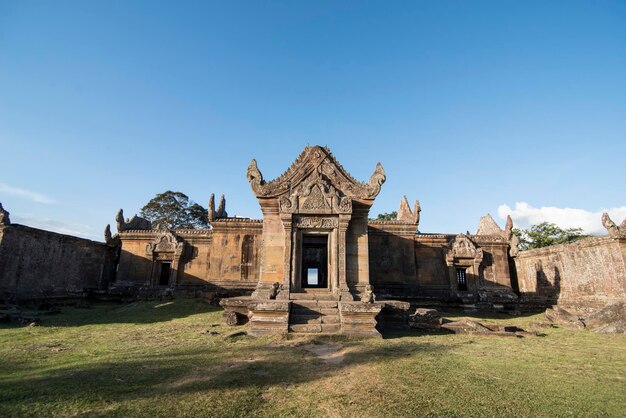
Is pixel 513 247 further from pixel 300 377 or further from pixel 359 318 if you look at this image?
pixel 300 377

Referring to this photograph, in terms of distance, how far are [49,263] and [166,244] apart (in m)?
6.14

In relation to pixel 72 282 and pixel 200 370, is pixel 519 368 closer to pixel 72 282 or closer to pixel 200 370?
pixel 200 370

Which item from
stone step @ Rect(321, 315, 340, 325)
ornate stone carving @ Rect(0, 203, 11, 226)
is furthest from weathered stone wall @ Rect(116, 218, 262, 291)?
stone step @ Rect(321, 315, 340, 325)

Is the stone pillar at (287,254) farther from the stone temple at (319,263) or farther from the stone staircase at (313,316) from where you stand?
the stone staircase at (313,316)

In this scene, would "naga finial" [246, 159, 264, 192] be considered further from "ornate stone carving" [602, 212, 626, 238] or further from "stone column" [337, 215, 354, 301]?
"ornate stone carving" [602, 212, 626, 238]

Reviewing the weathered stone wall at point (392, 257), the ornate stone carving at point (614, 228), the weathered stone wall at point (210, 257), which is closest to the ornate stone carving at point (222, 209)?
the weathered stone wall at point (210, 257)

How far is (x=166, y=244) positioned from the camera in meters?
22.1

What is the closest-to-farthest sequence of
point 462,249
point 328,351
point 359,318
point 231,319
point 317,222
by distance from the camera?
point 328,351 → point 359,318 → point 231,319 → point 317,222 → point 462,249

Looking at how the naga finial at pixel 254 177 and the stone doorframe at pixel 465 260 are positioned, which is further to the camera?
Answer: the stone doorframe at pixel 465 260

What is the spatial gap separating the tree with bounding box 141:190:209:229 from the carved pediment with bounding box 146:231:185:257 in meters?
22.5

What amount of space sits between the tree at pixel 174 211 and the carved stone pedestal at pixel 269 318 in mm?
36877

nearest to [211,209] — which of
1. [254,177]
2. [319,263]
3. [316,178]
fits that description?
[319,263]

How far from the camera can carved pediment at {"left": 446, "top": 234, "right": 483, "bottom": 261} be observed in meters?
20.8

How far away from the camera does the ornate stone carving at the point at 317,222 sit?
12.5 meters
